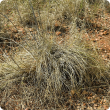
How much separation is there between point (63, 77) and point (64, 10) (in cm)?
159

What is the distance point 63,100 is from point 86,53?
0.67 meters

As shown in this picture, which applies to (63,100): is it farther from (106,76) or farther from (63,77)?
(106,76)

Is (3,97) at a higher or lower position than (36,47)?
lower

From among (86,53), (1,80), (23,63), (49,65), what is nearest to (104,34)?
(86,53)

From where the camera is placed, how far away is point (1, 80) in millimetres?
1879

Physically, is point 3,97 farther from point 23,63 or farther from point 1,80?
point 23,63

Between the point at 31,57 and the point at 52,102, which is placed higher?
the point at 31,57

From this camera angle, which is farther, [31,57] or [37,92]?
[31,57]

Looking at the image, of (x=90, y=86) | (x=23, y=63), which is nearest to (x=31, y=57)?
(x=23, y=63)

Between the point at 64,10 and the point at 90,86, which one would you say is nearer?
the point at 90,86

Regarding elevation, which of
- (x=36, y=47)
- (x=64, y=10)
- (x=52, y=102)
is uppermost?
(x=64, y=10)

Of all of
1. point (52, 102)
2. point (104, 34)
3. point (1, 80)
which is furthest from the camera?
point (104, 34)

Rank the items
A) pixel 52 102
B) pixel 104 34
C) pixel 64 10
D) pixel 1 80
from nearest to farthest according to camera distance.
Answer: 1. pixel 52 102
2. pixel 1 80
3. pixel 104 34
4. pixel 64 10

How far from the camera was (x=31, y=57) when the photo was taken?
6.44 feet
